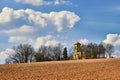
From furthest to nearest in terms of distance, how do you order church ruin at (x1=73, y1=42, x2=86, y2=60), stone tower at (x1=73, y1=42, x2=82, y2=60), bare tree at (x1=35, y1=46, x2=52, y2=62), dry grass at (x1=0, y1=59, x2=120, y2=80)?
bare tree at (x1=35, y1=46, x2=52, y2=62) → stone tower at (x1=73, y1=42, x2=82, y2=60) → church ruin at (x1=73, y1=42, x2=86, y2=60) → dry grass at (x1=0, y1=59, x2=120, y2=80)

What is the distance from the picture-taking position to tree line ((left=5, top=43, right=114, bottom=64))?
86312 mm

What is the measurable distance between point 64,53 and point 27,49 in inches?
450

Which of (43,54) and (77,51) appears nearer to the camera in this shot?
(77,51)

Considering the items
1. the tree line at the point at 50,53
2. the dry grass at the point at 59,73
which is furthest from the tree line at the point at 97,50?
the dry grass at the point at 59,73

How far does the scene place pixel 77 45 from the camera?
244 feet

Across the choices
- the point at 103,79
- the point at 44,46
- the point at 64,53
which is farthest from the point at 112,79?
the point at 44,46

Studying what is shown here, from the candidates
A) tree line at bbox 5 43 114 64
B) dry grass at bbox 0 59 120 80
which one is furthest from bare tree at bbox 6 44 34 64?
dry grass at bbox 0 59 120 80

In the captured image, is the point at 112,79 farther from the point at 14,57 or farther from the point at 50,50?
the point at 50,50

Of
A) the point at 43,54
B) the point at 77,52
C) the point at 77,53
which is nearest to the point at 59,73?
the point at 77,53

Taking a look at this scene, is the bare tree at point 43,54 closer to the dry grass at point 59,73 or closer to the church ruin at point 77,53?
the church ruin at point 77,53

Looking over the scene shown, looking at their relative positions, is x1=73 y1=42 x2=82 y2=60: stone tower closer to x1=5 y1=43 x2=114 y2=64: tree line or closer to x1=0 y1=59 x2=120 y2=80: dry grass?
x1=5 y1=43 x2=114 y2=64: tree line

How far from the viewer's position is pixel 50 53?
9325 cm

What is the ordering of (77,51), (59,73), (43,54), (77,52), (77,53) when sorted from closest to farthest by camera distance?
(59,73) → (77,53) → (77,52) → (77,51) → (43,54)

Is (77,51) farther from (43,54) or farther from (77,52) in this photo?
(43,54)
